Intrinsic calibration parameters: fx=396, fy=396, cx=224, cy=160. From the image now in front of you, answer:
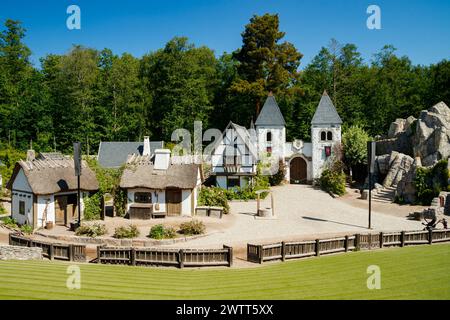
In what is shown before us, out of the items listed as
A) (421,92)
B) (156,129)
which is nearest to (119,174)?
(156,129)

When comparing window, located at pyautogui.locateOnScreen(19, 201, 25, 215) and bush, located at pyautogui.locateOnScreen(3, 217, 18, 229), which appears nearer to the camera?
bush, located at pyautogui.locateOnScreen(3, 217, 18, 229)

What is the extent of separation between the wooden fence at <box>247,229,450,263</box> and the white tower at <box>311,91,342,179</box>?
78.9ft

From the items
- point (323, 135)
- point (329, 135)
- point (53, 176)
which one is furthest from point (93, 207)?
point (329, 135)

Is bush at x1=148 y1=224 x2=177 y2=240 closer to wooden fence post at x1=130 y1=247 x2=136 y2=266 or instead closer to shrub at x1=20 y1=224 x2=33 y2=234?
wooden fence post at x1=130 y1=247 x2=136 y2=266

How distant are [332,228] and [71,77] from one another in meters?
47.7

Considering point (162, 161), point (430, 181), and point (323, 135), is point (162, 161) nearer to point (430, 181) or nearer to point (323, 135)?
point (323, 135)

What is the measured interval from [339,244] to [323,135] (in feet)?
89.8

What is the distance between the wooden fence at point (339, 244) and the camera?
1992cm

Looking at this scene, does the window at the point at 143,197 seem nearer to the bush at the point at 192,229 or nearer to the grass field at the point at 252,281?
the bush at the point at 192,229

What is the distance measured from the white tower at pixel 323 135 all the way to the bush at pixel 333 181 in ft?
6.33

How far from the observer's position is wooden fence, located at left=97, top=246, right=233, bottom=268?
1908 cm

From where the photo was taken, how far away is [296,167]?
48469 millimetres

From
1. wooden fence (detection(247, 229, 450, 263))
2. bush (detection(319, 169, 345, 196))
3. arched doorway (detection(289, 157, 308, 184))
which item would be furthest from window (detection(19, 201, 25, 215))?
arched doorway (detection(289, 157, 308, 184))
